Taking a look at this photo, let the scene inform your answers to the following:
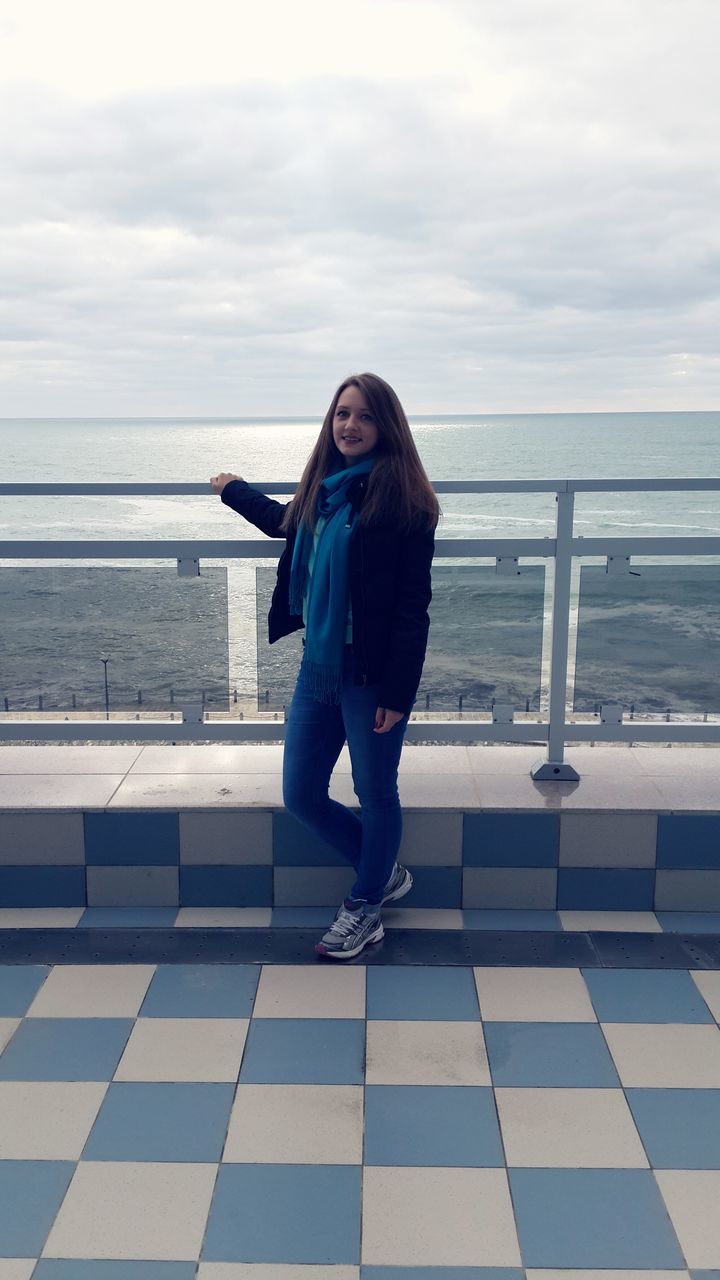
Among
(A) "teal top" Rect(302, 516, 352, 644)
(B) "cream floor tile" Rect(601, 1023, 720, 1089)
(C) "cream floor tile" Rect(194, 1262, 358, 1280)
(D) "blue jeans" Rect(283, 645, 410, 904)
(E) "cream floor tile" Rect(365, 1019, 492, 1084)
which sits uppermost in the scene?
(A) "teal top" Rect(302, 516, 352, 644)

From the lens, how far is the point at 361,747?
8.27ft

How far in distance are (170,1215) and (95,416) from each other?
169 meters

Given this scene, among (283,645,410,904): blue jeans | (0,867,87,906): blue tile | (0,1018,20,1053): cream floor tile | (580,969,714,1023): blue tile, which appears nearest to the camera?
(0,1018,20,1053): cream floor tile

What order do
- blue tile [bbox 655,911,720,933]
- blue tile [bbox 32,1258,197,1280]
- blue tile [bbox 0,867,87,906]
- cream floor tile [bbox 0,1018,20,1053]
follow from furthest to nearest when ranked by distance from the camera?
blue tile [bbox 0,867,87,906]
blue tile [bbox 655,911,720,933]
cream floor tile [bbox 0,1018,20,1053]
blue tile [bbox 32,1258,197,1280]

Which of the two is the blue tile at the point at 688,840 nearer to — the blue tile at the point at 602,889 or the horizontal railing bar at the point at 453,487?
the blue tile at the point at 602,889

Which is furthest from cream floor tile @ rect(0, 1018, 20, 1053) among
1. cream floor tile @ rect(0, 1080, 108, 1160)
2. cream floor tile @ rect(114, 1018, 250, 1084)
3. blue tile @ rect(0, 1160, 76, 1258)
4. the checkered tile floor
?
blue tile @ rect(0, 1160, 76, 1258)

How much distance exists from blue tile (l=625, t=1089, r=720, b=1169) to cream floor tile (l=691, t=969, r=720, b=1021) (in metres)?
0.32

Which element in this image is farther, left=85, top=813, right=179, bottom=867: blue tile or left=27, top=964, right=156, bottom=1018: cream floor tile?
left=85, top=813, right=179, bottom=867: blue tile

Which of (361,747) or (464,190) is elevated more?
(464,190)

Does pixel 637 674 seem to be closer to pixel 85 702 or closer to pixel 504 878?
pixel 504 878

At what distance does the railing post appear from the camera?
292cm

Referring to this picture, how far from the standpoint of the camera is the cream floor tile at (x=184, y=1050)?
209 cm

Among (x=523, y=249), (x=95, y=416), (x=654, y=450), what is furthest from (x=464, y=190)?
(x=95, y=416)

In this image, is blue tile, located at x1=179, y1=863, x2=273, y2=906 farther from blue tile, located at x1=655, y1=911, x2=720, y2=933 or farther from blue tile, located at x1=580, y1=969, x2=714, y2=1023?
blue tile, located at x1=655, y1=911, x2=720, y2=933
